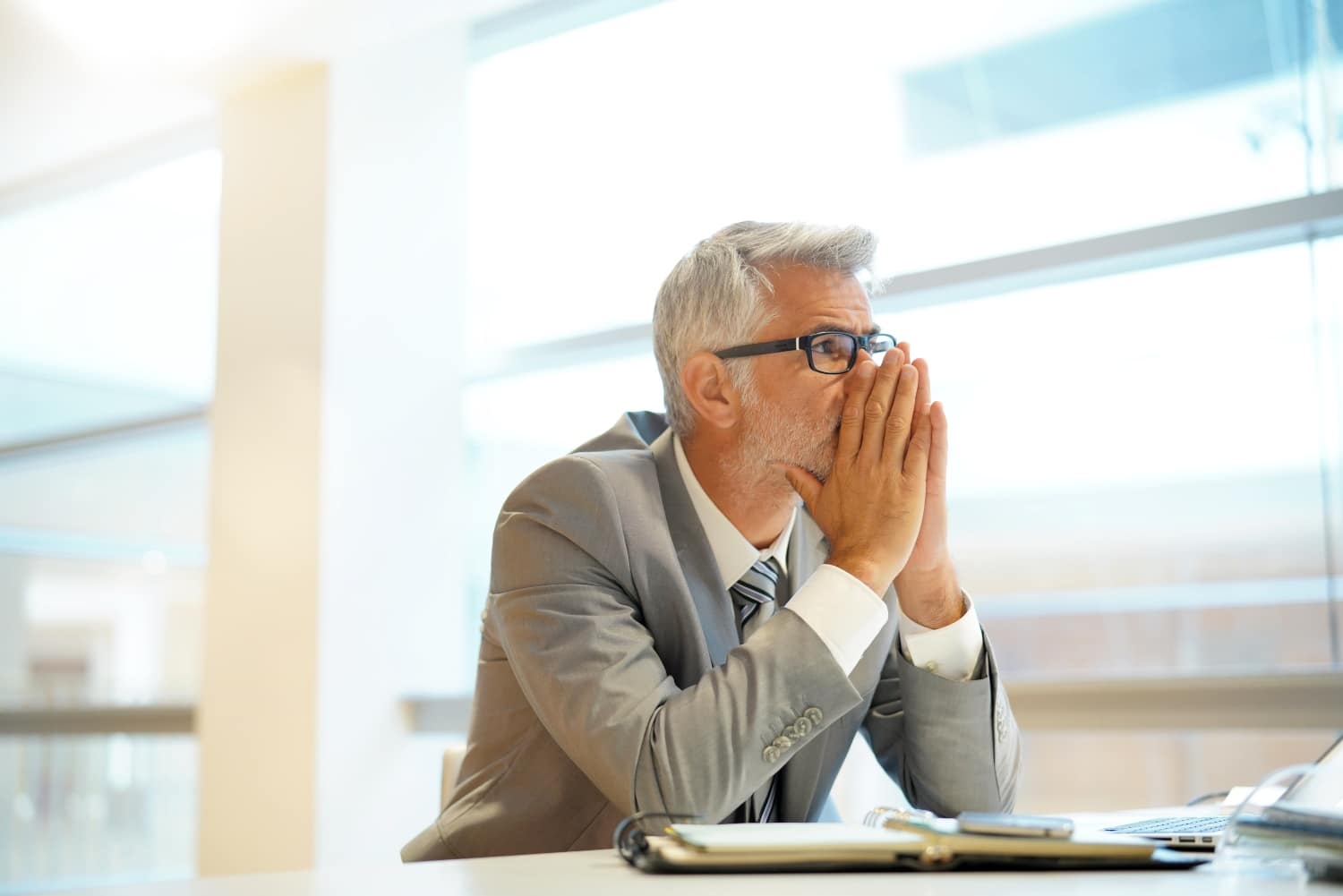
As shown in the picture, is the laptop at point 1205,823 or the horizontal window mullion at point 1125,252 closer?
the laptop at point 1205,823

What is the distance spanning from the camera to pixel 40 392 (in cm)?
485

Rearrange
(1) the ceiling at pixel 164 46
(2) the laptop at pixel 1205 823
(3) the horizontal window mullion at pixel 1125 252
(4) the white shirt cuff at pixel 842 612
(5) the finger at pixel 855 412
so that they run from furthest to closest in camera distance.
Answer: (1) the ceiling at pixel 164 46
(3) the horizontal window mullion at pixel 1125 252
(5) the finger at pixel 855 412
(4) the white shirt cuff at pixel 842 612
(2) the laptop at pixel 1205 823

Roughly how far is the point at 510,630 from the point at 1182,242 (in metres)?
1.70

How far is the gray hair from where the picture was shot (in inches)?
64.6

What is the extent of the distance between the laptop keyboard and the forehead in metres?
0.68

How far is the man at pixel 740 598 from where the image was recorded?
1263 mm

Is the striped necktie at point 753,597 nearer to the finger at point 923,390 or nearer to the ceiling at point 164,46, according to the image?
the finger at point 923,390

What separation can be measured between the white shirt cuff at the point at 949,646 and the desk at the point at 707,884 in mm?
567

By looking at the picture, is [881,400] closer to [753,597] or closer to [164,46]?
[753,597]

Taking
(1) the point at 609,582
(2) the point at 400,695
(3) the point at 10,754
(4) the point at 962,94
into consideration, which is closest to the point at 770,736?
(1) the point at 609,582

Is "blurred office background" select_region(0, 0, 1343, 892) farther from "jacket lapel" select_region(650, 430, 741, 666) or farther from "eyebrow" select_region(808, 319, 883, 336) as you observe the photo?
"jacket lapel" select_region(650, 430, 741, 666)

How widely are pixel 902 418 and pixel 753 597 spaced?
0.29 metres

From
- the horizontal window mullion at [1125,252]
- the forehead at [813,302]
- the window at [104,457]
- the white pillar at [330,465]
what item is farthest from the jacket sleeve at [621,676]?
the window at [104,457]

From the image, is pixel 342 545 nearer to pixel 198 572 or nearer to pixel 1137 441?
pixel 1137 441
